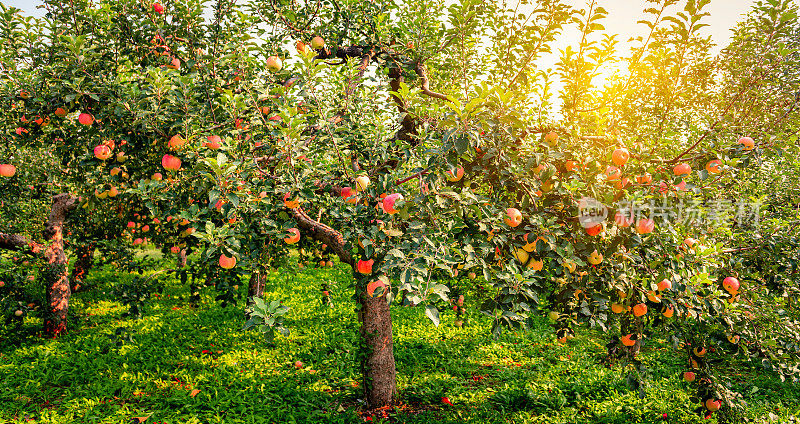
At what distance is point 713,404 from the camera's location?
3.85 metres

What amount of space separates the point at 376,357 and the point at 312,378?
1227mm

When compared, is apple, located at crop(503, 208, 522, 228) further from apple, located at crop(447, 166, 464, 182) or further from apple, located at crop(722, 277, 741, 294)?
apple, located at crop(722, 277, 741, 294)

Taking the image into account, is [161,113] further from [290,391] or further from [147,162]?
[290,391]

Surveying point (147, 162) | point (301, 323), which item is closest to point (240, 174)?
point (147, 162)

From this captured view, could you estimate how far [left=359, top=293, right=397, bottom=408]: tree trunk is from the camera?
16.2ft

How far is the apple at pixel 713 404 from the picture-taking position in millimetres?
3848

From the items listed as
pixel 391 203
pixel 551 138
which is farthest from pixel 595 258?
pixel 391 203

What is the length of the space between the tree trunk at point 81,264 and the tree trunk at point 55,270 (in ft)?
2.21

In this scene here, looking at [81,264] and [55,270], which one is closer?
[55,270]

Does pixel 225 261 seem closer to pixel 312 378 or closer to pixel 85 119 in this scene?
pixel 85 119

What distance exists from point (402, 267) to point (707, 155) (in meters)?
2.47

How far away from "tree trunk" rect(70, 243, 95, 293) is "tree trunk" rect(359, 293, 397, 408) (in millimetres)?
5981

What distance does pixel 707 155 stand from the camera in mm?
3129

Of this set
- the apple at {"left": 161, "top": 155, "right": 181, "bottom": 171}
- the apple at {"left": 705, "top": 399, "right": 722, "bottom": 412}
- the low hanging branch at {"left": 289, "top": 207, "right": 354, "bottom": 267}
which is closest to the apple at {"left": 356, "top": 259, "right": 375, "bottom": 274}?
the low hanging branch at {"left": 289, "top": 207, "right": 354, "bottom": 267}
